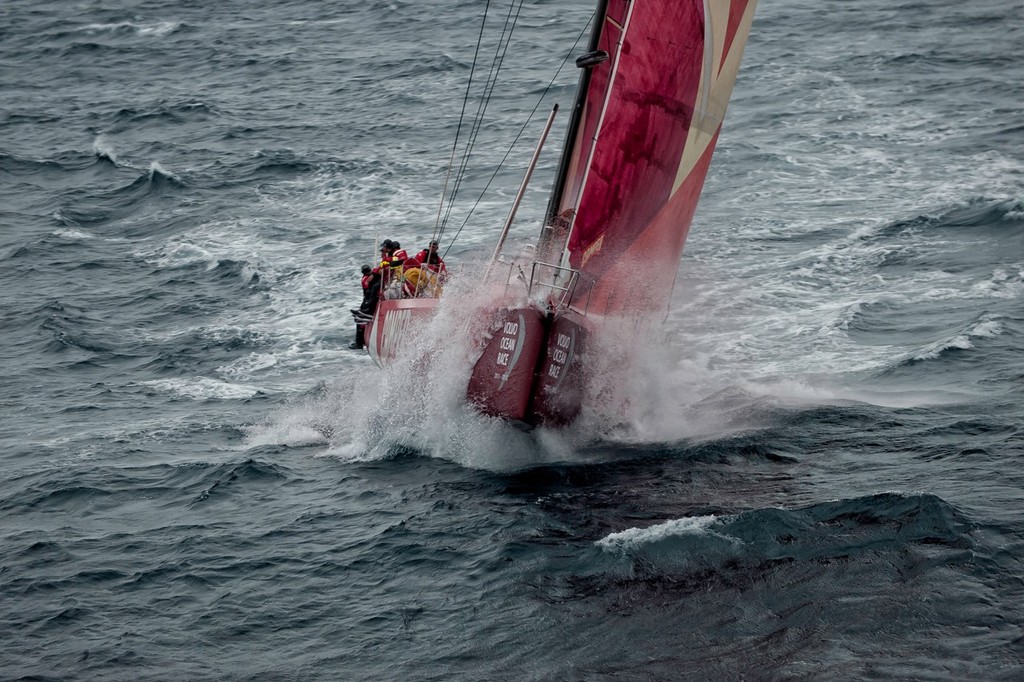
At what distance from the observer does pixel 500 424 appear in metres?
15.8

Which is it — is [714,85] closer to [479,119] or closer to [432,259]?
[432,259]

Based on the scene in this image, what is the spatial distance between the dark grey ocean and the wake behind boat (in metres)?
0.88

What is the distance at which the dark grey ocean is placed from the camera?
39.0ft

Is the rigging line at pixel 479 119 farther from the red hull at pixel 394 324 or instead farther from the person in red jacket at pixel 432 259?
the red hull at pixel 394 324

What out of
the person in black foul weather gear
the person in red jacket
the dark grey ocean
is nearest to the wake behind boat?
the dark grey ocean

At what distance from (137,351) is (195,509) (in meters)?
8.48

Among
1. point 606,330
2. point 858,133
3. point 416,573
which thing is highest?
point 858,133

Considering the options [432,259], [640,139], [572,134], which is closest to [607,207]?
[640,139]

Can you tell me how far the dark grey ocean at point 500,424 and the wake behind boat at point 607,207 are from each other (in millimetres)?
878

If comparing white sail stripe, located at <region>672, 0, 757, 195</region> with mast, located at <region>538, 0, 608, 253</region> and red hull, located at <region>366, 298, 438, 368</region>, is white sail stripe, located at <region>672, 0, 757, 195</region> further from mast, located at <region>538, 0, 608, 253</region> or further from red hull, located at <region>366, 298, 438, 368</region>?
red hull, located at <region>366, 298, 438, 368</region>

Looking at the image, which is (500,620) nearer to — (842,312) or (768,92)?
(842,312)

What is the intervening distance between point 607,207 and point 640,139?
38.7 inches

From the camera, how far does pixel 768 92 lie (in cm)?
3541

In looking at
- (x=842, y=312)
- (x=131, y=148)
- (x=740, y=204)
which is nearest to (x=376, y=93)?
(x=131, y=148)
